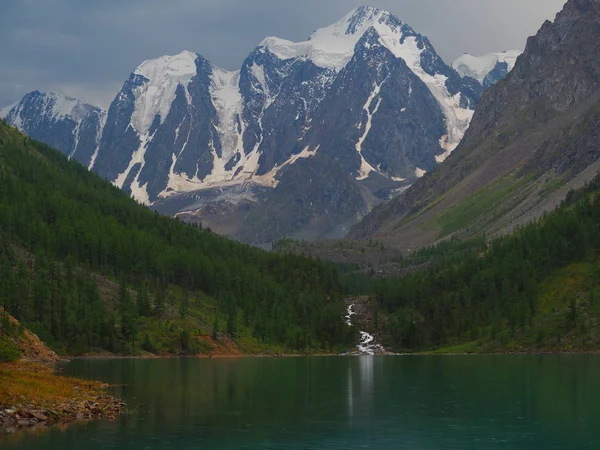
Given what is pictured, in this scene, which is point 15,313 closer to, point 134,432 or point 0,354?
point 0,354

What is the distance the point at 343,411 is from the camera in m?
96.7

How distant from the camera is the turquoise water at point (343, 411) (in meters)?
75.2

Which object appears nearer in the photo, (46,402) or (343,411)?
(46,402)

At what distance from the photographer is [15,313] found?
19788 centimetres

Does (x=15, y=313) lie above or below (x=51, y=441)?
above

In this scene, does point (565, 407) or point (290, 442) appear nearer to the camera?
point (290, 442)

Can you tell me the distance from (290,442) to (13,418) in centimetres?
2462

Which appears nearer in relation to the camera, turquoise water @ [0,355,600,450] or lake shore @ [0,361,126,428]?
turquoise water @ [0,355,600,450]

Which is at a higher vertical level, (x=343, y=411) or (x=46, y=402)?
(x=46, y=402)

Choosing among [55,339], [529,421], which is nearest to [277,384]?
[529,421]

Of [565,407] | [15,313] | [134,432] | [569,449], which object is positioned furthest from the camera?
[15,313]

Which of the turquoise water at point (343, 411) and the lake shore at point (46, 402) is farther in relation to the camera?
the lake shore at point (46, 402)

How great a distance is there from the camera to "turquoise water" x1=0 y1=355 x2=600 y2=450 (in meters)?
75.2

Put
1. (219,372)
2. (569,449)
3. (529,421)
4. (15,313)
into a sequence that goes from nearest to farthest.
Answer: (569,449), (529,421), (219,372), (15,313)
